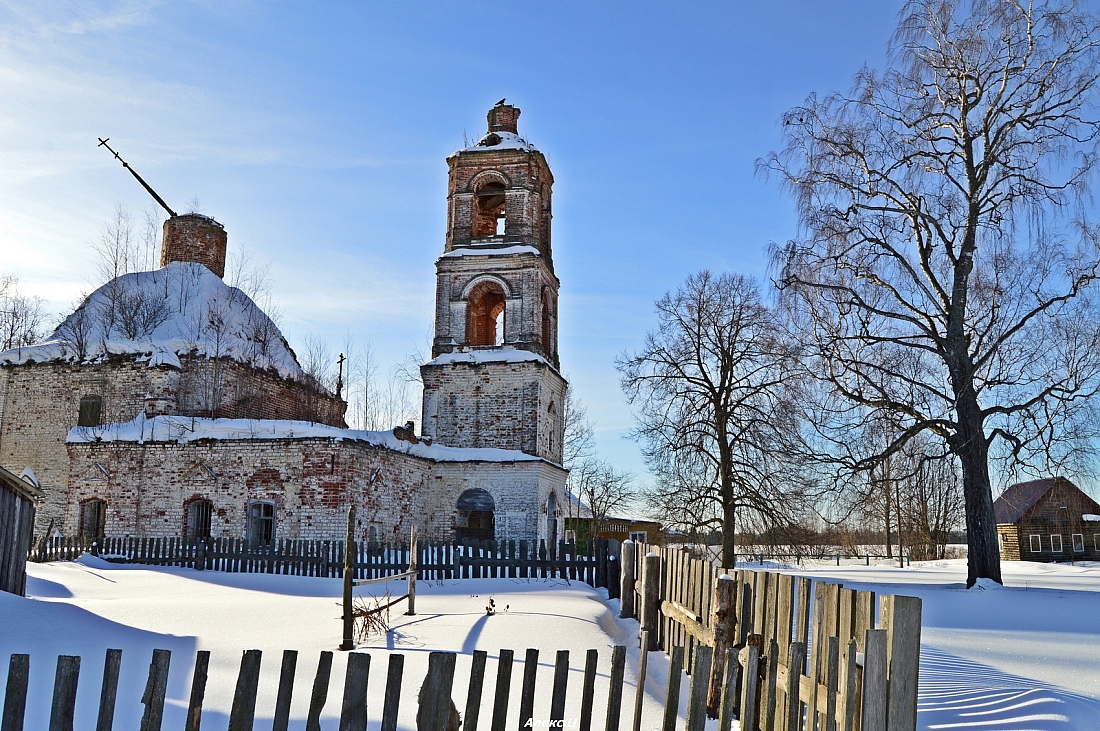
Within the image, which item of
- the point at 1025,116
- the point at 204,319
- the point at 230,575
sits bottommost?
the point at 230,575

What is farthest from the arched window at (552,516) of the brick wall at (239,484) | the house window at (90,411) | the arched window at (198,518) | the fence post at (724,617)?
the fence post at (724,617)

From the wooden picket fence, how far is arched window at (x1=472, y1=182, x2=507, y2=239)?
13.1 m

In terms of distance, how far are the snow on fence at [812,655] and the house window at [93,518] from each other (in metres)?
20.0

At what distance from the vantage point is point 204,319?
26.2 m

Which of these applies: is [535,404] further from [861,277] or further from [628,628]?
[628,628]

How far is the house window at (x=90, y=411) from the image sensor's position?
24234 millimetres

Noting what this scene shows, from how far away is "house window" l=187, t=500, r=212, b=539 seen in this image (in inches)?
819

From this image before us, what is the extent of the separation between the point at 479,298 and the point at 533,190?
4027 mm

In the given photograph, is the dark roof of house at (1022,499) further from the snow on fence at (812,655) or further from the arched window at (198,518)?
the snow on fence at (812,655)

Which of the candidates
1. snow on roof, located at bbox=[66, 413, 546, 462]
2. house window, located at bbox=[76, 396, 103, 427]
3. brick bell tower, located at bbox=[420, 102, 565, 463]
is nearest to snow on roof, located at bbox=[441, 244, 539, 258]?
brick bell tower, located at bbox=[420, 102, 565, 463]

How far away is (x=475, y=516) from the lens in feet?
86.9

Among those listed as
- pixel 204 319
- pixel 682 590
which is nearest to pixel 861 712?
pixel 682 590

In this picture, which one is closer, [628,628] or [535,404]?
[628,628]

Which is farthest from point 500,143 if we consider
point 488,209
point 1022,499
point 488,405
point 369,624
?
point 1022,499
